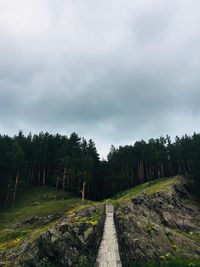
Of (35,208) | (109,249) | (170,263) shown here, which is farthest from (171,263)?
(35,208)

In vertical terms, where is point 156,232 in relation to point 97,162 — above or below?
below

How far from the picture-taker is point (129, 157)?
10081 centimetres

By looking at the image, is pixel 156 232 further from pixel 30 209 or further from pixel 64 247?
pixel 30 209

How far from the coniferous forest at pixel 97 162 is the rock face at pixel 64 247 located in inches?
1706

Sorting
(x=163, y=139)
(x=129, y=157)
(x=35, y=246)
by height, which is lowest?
(x=35, y=246)

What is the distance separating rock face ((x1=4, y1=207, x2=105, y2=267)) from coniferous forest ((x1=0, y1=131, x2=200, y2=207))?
142 ft

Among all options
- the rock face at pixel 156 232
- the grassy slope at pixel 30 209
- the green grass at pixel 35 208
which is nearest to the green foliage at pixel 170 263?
the rock face at pixel 156 232

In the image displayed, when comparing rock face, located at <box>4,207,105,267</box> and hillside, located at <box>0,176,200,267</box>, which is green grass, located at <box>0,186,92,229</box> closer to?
hillside, located at <box>0,176,200,267</box>

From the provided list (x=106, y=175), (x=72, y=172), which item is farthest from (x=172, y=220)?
(x=106, y=175)

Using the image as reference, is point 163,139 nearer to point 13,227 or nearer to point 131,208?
point 131,208

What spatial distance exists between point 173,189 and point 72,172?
2671 cm

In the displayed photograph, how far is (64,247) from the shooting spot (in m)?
35.2

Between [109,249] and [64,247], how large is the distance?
616 cm

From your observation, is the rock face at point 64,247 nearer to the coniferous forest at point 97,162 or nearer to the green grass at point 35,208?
the green grass at point 35,208
